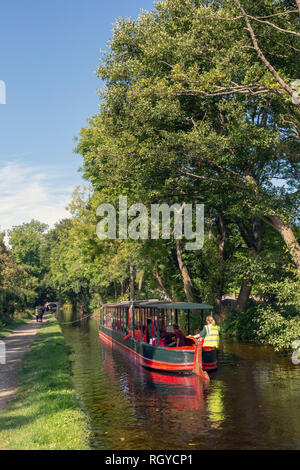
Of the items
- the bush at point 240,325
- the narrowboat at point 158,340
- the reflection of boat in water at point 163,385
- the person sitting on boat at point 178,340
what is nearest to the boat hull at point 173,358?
the narrowboat at point 158,340

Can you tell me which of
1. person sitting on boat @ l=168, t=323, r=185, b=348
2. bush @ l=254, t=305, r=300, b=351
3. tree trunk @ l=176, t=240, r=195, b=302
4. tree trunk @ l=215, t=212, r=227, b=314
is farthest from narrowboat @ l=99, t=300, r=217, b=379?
tree trunk @ l=215, t=212, r=227, b=314

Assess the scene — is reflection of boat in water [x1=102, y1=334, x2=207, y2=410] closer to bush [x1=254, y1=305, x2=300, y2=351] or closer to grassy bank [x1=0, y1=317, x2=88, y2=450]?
grassy bank [x1=0, y1=317, x2=88, y2=450]

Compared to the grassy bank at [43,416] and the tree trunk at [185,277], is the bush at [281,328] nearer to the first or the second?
the tree trunk at [185,277]

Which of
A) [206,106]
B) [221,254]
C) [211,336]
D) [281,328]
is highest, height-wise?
[206,106]

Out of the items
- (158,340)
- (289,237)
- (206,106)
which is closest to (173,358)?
(158,340)

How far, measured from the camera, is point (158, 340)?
22.0m

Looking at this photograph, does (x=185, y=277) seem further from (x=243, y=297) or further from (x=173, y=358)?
(x=173, y=358)

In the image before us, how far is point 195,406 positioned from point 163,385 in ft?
12.7

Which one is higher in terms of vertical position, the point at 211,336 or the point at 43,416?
the point at 211,336

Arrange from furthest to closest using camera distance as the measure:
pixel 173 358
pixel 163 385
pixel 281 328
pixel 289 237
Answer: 1. pixel 281 328
2. pixel 289 237
3. pixel 173 358
4. pixel 163 385

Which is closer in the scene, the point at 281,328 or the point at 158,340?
the point at 158,340

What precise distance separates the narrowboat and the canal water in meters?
0.52

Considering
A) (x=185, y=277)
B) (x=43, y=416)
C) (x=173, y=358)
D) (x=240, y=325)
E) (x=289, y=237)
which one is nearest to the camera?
(x=43, y=416)
